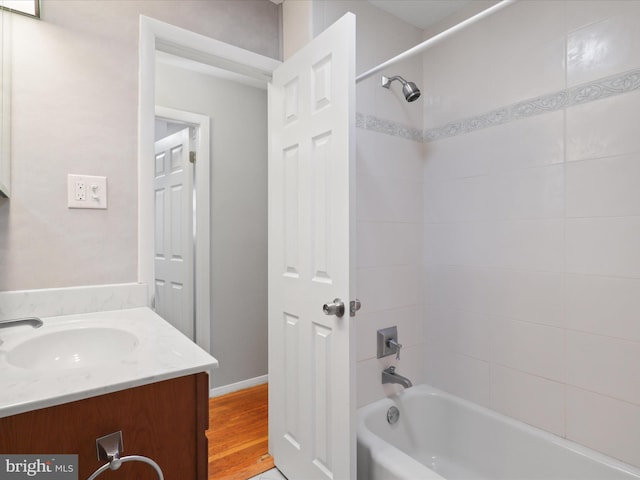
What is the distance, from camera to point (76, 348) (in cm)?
105

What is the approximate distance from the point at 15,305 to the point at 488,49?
7.39 feet

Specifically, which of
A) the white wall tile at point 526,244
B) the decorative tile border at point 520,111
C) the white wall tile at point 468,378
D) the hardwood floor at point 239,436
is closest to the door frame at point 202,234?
the hardwood floor at point 239,436

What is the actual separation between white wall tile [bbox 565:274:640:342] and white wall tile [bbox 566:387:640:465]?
10.4 inches

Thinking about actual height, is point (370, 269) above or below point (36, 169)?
below

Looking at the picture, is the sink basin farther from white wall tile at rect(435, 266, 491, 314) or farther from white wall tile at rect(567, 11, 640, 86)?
white wall tile at rect(567, 11, 640, 86)

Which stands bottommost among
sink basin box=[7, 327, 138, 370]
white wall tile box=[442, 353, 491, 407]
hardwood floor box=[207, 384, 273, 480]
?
hardwood floor box=[207, 384, 273, 480]

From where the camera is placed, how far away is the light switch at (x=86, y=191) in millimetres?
1310

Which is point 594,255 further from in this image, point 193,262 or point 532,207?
point 193,262

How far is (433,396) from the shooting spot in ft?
6.23

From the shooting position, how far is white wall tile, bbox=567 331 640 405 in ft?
4.28

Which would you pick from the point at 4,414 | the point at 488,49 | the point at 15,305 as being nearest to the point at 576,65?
the point at 488,49

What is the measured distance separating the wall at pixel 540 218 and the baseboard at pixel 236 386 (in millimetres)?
1436

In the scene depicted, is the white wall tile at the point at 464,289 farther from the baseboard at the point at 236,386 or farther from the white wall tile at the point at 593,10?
the baseboard at the point at 236,386

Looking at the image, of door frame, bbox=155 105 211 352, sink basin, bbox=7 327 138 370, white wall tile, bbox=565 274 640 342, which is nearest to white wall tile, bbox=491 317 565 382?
white wall tile, bbox=565 274 640 342
